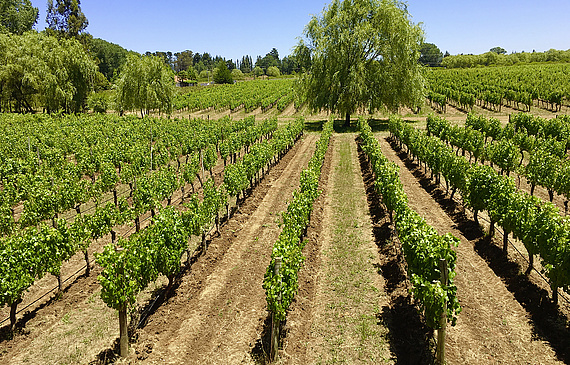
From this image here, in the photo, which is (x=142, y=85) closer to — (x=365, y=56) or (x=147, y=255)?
(x=365, y=56)

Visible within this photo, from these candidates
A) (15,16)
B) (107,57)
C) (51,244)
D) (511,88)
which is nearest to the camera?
(51,244)

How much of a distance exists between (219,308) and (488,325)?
293 inches

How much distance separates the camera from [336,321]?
9.95 meters

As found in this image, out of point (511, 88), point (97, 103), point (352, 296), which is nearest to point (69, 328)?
point (352, 296)

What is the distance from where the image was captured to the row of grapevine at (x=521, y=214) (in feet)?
30.8

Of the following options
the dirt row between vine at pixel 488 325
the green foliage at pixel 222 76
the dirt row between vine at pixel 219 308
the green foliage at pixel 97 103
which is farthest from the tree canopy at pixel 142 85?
the green foliage at pixel 222 76

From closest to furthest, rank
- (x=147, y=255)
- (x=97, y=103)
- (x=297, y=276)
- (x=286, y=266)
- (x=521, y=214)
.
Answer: (x=286, y=266)
(x=147, y=255)
(x=297, y=276)
(x=521, y=214)
(x=97, y=103)

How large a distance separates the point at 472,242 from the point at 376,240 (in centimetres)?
373

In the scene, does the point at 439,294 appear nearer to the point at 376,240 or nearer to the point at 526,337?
the point at 526,337

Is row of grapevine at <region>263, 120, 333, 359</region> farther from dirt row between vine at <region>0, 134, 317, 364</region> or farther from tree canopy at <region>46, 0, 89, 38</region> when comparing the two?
→ tree canopy at <region>46, 0, 89, 38</region>

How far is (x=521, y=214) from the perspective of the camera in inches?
453

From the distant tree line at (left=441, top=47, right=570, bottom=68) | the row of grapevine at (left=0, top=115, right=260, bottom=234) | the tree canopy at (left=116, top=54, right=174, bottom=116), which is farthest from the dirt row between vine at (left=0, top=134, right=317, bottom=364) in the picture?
the distant tree line at (left=441, top=47, right=570, bottom=68)

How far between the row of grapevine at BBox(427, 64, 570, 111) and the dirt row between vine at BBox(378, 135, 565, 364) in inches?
1817

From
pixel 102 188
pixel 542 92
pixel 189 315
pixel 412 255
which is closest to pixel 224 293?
pixel 189 315
